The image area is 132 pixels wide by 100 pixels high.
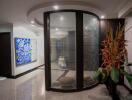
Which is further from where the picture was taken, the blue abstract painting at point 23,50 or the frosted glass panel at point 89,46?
the blue abstract painting at point 23,50

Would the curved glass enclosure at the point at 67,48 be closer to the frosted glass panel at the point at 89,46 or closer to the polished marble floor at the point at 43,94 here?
the frosted glass panel at the point at 89,46

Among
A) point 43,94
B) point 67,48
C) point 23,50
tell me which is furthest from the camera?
point 23,50

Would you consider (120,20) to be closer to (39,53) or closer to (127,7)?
(127,7)

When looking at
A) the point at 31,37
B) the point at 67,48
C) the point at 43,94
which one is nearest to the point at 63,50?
the point at 67,48

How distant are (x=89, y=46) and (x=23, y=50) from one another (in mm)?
3627

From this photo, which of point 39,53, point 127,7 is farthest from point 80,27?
point 39,53

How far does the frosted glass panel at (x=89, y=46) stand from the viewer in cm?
397

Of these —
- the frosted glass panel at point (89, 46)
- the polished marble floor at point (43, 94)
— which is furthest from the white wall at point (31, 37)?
the frosted glass panel at point (89, 46)

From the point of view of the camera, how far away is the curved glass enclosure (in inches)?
150

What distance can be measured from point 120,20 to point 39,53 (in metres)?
5.47

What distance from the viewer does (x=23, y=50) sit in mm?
6234

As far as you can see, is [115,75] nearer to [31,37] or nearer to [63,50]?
[63,50]

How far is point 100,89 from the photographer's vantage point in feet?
13.4

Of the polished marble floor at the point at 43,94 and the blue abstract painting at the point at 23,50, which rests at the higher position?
the blue abstract painting at the point at 23,50
